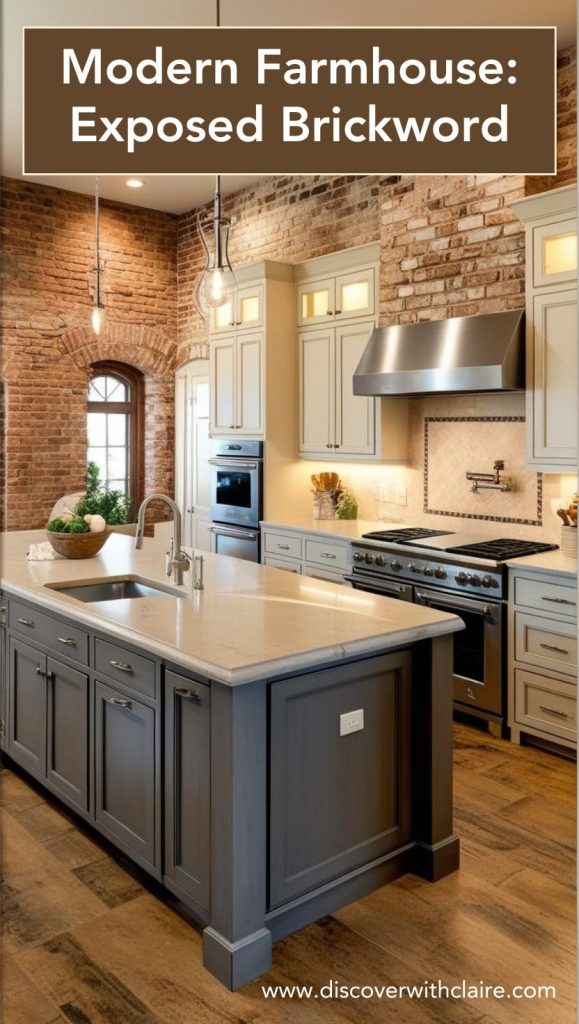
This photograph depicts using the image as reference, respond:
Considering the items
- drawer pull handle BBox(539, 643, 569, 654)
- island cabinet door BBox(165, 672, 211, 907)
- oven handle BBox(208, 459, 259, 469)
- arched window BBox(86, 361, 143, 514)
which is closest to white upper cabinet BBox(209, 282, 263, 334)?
oven handle BBox(208, 459, 259, 469)

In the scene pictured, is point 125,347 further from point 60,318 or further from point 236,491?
point 236,491

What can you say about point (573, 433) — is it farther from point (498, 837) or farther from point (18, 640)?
point (18, 640)

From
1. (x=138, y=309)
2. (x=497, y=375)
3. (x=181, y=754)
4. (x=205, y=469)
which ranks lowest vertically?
(x=181, y=754)

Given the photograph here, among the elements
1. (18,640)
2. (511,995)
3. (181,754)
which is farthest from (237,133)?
(18,640)

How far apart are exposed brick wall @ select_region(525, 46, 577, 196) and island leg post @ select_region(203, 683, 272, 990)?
133 inches

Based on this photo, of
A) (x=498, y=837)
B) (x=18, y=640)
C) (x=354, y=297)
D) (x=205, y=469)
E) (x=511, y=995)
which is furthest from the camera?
(x=205, y=469)

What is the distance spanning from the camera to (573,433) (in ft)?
12.6

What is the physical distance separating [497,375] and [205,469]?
369 centimetres

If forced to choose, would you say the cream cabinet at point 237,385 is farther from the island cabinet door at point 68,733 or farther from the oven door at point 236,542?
the island cabinet door at point 68,733

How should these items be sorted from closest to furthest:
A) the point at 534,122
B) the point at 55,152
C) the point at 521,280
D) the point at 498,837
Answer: the point at 534,122 < the point at 55,152 < the point at 498,837 < the point at 521,280

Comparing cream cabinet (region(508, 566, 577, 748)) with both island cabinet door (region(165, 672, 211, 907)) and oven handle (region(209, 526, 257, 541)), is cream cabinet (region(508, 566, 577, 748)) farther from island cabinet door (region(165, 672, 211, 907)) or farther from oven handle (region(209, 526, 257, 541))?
oven handle (region(209, 526, 257, 541))

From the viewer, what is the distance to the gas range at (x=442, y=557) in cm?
394

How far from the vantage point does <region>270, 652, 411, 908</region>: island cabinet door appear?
7.55 feet

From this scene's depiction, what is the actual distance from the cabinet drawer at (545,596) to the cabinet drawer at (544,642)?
0.06 meters
